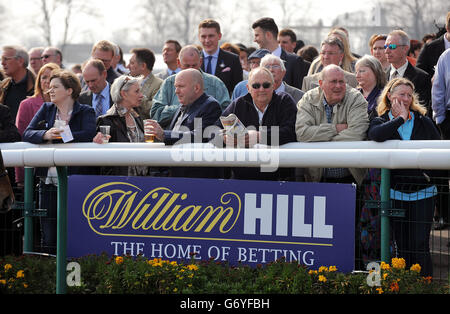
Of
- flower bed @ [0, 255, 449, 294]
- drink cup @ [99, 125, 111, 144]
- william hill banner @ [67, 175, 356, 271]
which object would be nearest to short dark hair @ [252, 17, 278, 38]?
drink cup @ [99, 125, 111, 144]

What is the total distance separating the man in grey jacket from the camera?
20.3ft

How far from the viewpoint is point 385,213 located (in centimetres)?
504

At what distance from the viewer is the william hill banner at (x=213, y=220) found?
506cm

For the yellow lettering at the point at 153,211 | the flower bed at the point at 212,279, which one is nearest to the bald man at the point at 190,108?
the yellow lettering at the point at 153,211

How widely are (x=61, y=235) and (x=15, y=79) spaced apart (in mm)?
4532

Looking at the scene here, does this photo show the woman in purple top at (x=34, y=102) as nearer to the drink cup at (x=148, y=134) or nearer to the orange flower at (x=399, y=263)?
the drink cup at (x=148, y=134)

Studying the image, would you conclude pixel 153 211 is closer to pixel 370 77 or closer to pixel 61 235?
pixel 61 235

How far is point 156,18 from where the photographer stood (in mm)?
39469

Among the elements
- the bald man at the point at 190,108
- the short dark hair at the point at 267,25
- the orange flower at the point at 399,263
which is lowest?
the orange flower at the point at 399,263

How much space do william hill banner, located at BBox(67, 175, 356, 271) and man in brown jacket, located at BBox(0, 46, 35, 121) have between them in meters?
3.80

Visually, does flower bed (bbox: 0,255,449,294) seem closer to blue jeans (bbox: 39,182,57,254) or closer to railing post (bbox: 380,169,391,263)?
railing post (bbox: 380,169,391,263)

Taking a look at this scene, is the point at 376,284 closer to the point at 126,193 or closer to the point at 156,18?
the point at 126,193

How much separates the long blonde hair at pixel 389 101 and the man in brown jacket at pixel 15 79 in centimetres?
442
